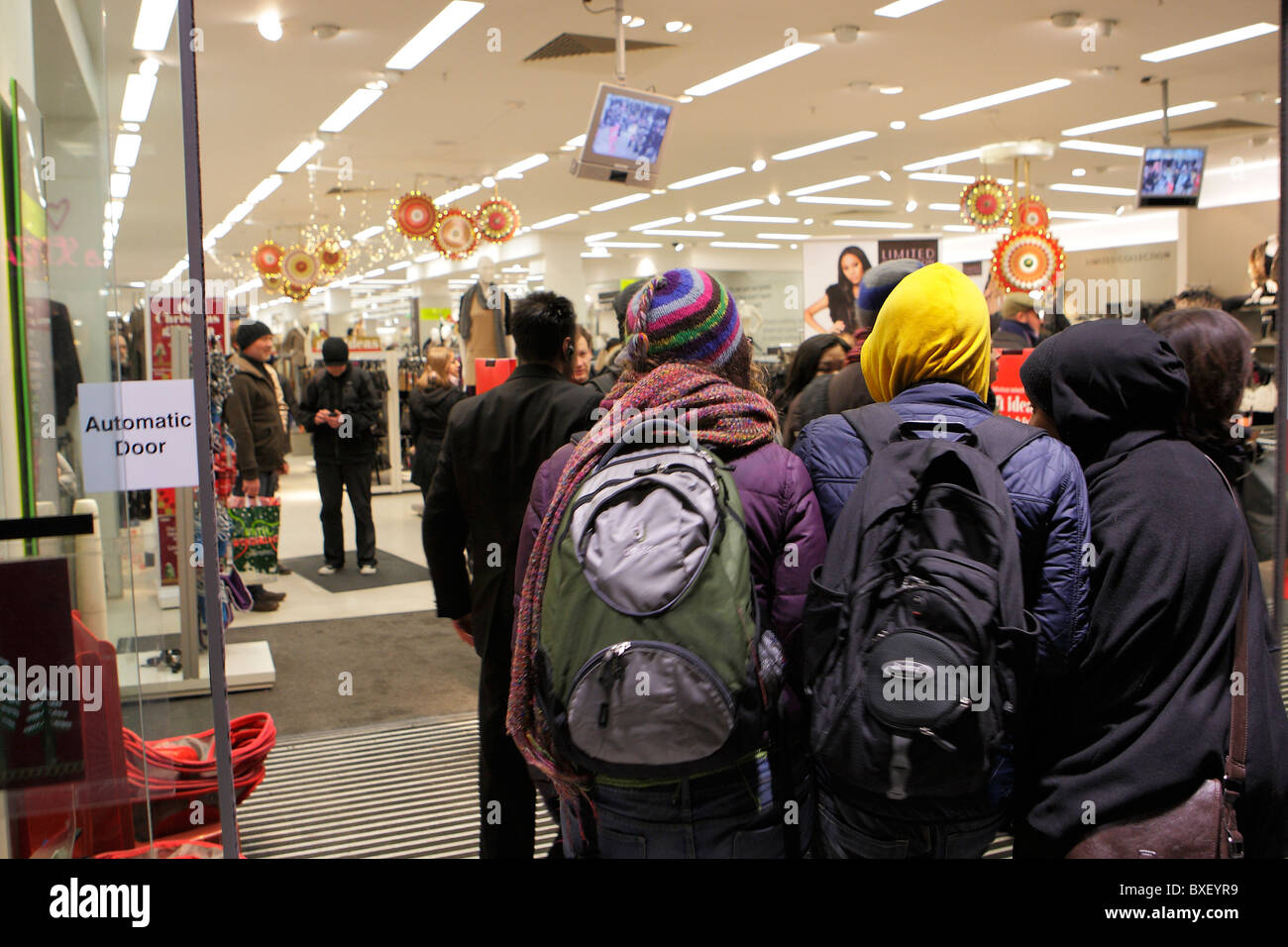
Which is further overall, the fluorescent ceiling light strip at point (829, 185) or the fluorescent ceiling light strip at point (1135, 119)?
the fluorescent ceiling light strip at point (829, 185)

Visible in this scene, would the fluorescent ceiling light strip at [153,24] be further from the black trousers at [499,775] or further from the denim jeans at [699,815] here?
the denim jeans at [699,815]

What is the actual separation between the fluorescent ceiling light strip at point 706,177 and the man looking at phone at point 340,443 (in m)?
8.29

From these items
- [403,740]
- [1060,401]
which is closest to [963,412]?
[1060,401]

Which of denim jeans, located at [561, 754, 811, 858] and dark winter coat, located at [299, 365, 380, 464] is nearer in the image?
denim jeans, located at [561, 754, 811, 858]

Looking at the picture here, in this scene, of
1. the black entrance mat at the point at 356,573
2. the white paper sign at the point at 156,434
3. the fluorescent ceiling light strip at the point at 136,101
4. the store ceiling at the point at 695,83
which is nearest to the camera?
the white paper sign at the point at 156,434

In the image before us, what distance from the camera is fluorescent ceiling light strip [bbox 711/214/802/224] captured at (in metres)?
18.9

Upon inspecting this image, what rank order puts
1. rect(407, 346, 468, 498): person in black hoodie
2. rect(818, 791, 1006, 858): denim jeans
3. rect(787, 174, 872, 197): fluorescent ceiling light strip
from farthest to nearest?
rect(787, 174, 872, 197): fluorescent ceiling light strip < rect(407, 346, 468, 498): person in black hoodie < rect(818, 791, 1006, 858): denim jeans

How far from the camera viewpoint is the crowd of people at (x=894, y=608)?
137 cm

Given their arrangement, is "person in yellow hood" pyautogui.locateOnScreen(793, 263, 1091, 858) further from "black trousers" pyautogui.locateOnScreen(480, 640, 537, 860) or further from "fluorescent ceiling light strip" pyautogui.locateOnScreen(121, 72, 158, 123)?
"fluorescent ceiling light strip" pyautogui.locateOnScreen(121, 72, 158, 123)

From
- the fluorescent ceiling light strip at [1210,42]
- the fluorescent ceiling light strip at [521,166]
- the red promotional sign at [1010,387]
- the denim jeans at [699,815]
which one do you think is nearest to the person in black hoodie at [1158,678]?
the denim jeans at [699,815]

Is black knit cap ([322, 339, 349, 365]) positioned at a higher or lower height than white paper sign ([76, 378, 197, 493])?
higher

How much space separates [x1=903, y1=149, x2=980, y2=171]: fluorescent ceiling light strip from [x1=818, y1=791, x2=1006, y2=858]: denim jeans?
1308 cm

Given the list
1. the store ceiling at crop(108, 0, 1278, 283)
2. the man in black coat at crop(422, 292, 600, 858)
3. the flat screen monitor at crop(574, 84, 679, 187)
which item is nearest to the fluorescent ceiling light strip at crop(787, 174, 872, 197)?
the store ceiling at crop(108, 0, 1278, 283)

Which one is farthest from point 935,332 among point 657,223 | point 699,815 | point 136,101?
point 657,223
